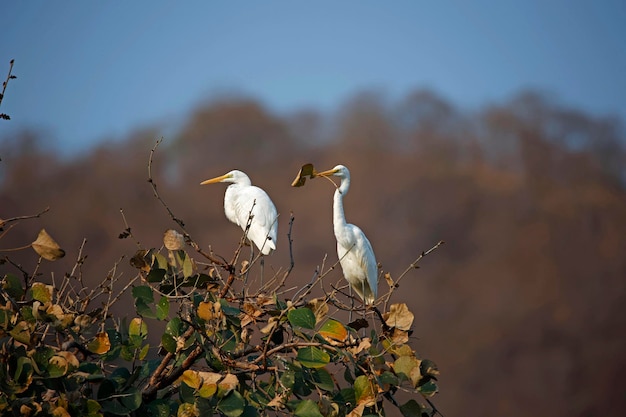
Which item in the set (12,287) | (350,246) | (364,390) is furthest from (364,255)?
(12,287)

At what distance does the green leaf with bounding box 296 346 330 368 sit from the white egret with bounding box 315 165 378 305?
8.72 feet

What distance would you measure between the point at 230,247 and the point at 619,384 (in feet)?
15.1

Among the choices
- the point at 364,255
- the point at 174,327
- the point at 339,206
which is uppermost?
the point at 174,327

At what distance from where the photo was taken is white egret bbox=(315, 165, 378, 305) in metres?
4.67

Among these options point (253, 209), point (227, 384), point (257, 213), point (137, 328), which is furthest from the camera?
point (253, 209)

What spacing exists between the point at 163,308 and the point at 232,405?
36 cm

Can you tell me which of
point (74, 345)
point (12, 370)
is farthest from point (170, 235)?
point (12, 370)

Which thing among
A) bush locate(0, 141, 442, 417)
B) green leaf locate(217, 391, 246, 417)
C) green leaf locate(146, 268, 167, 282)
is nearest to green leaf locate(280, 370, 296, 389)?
bush locate(0, 141, 442, 417)

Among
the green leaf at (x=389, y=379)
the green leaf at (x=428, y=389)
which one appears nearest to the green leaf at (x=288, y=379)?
the green leaf at (x=389, y=379)

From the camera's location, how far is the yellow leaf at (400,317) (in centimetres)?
205

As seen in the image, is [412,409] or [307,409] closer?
[307,409]

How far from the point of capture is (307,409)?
187cm

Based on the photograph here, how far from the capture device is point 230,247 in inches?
291

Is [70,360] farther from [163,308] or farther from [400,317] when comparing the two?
[400,317]
